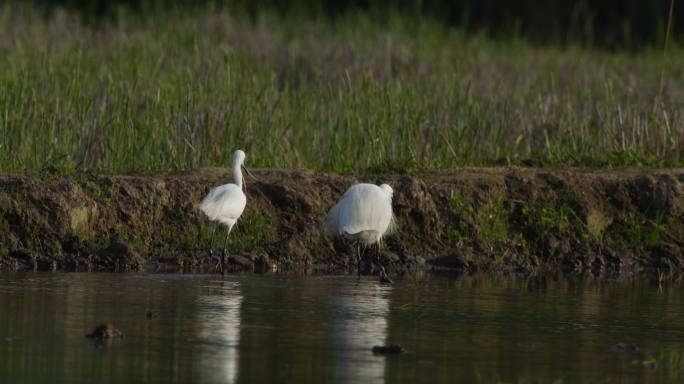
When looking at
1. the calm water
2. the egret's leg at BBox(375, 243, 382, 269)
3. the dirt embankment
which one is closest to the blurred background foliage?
the dirt embankment

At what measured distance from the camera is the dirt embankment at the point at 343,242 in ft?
40.5

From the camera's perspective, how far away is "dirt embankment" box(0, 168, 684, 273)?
12.3 meters

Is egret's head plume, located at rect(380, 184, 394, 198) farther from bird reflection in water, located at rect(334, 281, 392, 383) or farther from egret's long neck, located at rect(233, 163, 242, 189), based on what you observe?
egret's long neck, located at rect(233, 163, 242, 189)

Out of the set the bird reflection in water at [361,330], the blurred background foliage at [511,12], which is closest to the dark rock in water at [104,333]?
the bird reflection in water at [361,330]

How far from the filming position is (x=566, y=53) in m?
25.3

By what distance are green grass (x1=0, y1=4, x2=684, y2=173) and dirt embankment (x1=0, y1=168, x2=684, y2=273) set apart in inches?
24.9

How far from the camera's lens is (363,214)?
11805 mm

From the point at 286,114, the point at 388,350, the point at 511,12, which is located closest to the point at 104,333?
the point at 388,350

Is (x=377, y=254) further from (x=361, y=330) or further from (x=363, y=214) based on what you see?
(x=361, y=330)

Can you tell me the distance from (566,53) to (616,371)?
18165 millimetres

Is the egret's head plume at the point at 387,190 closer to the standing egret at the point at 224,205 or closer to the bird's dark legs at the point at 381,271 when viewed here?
the bird's dark legs at the point at 381,271

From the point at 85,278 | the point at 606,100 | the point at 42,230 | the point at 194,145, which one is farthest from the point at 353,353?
the point at 606,100

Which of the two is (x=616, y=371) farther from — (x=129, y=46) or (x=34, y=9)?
(x=34, y=9)

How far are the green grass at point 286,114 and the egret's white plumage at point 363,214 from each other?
197 cm
